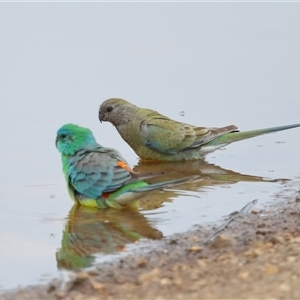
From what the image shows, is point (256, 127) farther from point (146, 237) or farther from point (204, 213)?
point (146, 237)

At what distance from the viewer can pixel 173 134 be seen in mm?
9875

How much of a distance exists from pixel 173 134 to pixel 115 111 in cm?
84

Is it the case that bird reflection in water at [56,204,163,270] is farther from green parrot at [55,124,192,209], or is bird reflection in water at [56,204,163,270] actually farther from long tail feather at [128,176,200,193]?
long tail feather at [128,176,200,193]

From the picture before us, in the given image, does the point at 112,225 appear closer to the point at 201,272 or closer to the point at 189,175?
the point at 201,272

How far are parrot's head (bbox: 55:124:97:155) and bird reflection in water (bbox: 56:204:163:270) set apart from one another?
548mm

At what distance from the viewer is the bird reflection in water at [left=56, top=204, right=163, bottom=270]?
19.9 feet

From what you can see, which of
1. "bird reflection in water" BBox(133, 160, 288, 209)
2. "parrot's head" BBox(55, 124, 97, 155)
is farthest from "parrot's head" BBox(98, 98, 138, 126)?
"parrot's head" BBox(55, 124, 97, 155)

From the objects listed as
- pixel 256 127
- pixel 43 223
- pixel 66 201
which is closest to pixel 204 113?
pixel 256 127

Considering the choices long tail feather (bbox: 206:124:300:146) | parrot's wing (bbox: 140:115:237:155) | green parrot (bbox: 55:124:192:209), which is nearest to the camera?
green parrot (bbox: 55:124:192:209)

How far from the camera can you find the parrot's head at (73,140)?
7.68 meters

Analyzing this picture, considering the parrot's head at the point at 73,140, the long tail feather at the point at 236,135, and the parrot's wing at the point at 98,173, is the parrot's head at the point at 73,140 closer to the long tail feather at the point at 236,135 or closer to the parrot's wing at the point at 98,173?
the parrot's wing at the point at 98,173

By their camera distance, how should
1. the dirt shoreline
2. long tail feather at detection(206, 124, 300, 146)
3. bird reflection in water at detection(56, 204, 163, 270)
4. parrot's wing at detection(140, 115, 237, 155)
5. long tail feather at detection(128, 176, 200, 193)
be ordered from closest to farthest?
the dirt shoreline, bird reflection in water at detection(56, 204, 163, 270), long tail feather at detection(128, 176, 200, 193), parrot's wing at detection(140, 115, 237, 155), long tail feather at detection(206, 124, 300, 146)

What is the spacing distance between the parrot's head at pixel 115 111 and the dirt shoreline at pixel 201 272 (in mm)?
3924

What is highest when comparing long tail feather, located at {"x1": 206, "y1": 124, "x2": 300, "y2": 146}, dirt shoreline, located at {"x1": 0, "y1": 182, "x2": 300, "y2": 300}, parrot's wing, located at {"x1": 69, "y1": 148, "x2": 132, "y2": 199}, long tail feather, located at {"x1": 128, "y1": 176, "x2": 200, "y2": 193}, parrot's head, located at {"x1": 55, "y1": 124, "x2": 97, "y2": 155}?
parrot's head, located at {"x1": 55, "y1": 124, "x2": 97, "y2": 155}
